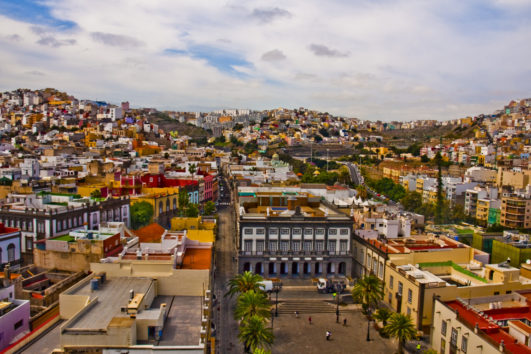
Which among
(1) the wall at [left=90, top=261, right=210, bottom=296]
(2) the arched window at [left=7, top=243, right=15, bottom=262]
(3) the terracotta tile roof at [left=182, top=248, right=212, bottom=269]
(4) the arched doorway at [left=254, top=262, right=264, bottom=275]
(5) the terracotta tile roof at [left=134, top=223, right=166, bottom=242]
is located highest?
(1) the wall at [left=90, top=261, right=210, bottom=296]

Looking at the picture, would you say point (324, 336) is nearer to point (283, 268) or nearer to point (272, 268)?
point (283, 268)

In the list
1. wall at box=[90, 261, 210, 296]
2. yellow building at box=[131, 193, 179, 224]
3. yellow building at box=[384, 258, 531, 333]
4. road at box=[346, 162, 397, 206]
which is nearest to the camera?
wall at box=[90, 261, 210, 296]

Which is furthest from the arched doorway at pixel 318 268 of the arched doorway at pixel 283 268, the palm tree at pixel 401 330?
the palm tree at pixel 401 330

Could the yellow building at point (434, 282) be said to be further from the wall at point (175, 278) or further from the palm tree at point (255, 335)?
the wall at point (175, 278)

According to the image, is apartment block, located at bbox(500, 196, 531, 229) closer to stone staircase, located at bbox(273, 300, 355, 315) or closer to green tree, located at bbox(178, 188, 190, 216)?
stone staircase, located at bbox(273, 300, 355, 315)

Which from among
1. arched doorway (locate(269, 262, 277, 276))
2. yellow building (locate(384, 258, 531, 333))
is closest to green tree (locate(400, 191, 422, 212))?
yellow building (locate(384, 258, 531, 333))

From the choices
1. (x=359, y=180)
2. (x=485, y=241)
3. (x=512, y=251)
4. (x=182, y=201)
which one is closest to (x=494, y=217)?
(x=485, y=241)
